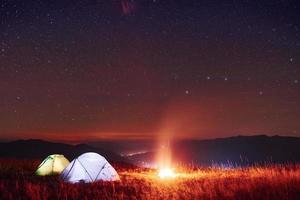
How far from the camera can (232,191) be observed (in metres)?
12.8

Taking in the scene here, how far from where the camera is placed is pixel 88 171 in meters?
20.0

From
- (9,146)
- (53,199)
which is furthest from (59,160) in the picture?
Result: (9,146)

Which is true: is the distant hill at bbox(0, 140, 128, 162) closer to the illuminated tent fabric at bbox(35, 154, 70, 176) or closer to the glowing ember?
the illuminated tent fabric at bbox(35, 154, 70, 176)

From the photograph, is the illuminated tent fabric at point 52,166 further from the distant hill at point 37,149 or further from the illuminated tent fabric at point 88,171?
the distant hill at point 37,149

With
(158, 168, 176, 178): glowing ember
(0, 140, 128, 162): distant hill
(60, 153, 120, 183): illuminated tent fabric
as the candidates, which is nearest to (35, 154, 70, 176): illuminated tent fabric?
(60, 153, 120, 183): illuminated tent fabric

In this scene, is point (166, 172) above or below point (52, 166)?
below

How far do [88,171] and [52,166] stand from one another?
446cm

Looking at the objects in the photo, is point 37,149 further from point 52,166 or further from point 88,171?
point 88,171

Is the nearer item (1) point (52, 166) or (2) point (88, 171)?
(2) point (88, 171)

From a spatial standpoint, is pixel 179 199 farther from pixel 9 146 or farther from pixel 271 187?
pixel 9 146

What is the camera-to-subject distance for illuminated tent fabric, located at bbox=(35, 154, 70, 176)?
2323cm

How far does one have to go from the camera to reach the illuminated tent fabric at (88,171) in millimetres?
19750

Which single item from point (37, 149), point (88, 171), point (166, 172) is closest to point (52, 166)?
point (88, 171)

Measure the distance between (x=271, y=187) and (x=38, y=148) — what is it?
183662 mm
